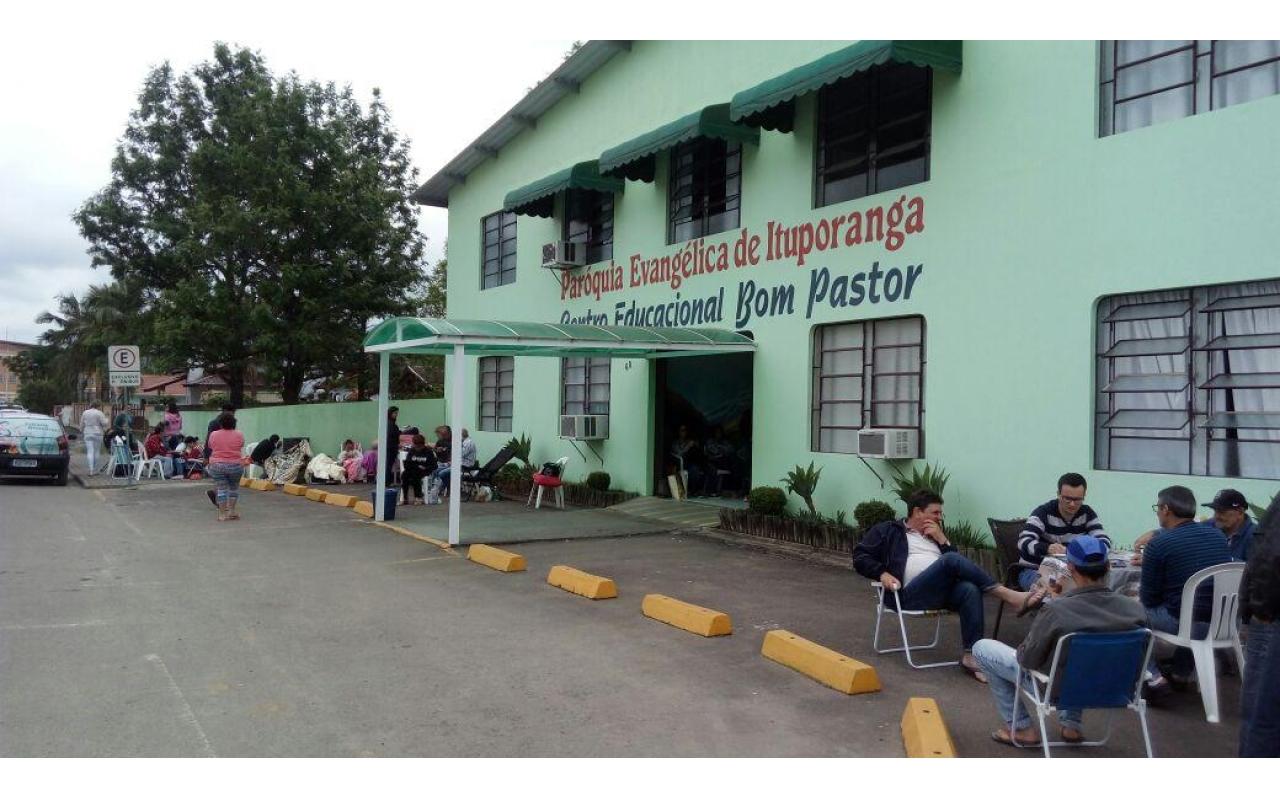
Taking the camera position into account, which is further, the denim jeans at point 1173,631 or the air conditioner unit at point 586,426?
the air conditioner unit at point 586,426

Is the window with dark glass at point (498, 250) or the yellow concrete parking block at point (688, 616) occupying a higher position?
the window with dark glass at point (498, 250)

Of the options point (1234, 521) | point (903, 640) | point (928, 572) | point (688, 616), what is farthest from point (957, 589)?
point (688, 616)

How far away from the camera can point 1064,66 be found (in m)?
9.15

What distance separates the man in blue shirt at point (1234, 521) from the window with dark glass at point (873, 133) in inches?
221

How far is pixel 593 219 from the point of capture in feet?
55.1

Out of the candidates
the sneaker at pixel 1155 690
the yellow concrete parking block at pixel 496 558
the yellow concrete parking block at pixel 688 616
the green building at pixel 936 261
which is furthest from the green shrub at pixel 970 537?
the yellow concrete parking block at pixel 496 558

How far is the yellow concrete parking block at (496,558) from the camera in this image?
9880 millimetres

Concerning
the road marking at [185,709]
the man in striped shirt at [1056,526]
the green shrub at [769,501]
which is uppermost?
the man in striped shirt at [1056,526]

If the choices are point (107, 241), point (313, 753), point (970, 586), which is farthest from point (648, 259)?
point (107, 241)

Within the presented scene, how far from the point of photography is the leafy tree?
2606 cm

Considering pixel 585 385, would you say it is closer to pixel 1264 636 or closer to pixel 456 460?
pixel 456 460

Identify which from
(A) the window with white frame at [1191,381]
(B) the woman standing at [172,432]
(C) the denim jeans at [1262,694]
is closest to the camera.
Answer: (C) the denim jeans at [1262,694]

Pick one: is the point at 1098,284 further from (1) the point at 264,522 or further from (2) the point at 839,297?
(1) the point at 264,522

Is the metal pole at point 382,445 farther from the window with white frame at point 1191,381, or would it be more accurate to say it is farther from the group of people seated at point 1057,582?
the window with white frame at point 1191,381
